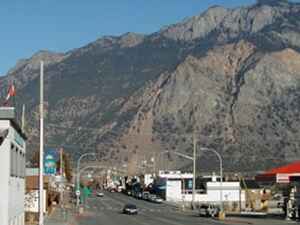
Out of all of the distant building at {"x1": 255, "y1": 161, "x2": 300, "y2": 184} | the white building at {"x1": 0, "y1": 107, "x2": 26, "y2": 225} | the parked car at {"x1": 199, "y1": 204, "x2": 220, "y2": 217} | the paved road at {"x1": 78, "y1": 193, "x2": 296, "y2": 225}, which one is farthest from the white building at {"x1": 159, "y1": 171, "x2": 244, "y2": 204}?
the white building at {"x1": 0, "y1": 107, "x2": 26, "y2": 225}

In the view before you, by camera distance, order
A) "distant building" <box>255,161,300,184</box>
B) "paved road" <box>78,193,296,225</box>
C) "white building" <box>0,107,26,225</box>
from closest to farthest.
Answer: "white building" <box>0,107,26,225</box> → "paved road" <box>78,193,296,225</box> → "distant building" <box>255,161,300,184</box>

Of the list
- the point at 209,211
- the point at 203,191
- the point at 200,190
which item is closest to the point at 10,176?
the point at 209,211

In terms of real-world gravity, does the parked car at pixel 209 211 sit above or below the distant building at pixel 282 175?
below

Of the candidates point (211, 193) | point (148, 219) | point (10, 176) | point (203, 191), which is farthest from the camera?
point (203, 191)

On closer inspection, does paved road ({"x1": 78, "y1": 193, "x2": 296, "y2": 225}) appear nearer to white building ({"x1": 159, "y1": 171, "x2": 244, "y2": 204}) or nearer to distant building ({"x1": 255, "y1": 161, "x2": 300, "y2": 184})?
distant building ({"x1": 255, "y1": 161, "x2": 300, "y2": 184})

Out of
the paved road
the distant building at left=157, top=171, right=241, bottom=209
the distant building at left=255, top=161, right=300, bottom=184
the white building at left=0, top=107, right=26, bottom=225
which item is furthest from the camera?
the distant building at left=157, top=171, right=241, bottom=209

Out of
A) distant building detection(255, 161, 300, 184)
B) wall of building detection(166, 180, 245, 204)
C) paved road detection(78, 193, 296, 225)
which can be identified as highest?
distant building detection(255, 161, 300, 184)

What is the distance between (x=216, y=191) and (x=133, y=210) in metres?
64.1

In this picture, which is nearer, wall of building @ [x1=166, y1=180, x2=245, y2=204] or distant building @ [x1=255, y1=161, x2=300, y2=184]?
distant building @ [x1=255, y1=161, x2=300, y2=184]

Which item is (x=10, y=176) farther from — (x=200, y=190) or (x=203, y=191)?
(x=200, y=190)

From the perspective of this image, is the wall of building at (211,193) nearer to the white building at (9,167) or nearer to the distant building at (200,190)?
the distant building at (200,190)

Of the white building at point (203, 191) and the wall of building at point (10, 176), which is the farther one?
the white building at point (203, 191)

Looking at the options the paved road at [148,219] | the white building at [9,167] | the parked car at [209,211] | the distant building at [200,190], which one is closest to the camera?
the white building at [9,167]

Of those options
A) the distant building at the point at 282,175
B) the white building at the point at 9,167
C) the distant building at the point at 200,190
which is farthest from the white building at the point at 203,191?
the white building at the point at 9,167
